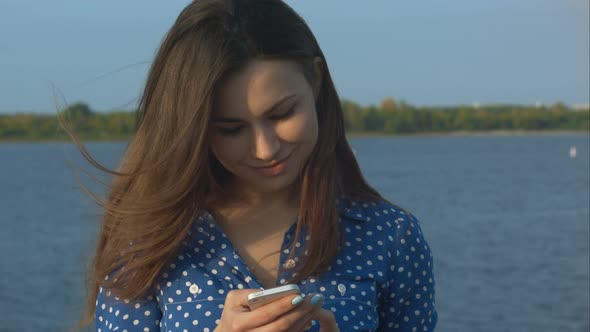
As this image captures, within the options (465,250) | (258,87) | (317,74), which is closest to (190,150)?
(258,87)

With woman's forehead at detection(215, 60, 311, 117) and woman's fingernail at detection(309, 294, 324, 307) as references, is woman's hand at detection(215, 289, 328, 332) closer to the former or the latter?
woman's fingernail at detection(309, 294, 324, 307)

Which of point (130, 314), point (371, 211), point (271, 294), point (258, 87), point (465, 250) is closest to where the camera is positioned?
point (271, 294)

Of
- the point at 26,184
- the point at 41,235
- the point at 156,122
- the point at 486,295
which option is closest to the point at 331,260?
the point at 156,122

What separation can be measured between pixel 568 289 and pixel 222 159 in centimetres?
1338

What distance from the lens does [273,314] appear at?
1722 millimetres

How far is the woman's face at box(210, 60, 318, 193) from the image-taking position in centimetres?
198

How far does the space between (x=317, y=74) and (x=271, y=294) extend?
0.58 m

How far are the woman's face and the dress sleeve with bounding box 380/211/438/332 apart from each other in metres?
0.29

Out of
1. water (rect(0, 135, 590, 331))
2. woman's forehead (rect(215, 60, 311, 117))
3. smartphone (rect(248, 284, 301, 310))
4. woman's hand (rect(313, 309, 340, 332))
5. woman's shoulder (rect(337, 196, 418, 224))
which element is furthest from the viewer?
water (rect(0, 135, 590, 331))

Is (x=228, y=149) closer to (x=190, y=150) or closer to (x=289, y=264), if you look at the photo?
(x=190, y=150)

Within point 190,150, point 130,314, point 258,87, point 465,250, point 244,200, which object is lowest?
point 465,250

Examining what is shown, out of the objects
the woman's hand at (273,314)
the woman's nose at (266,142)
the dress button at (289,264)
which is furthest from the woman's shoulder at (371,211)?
the woman's hand at (273,314)

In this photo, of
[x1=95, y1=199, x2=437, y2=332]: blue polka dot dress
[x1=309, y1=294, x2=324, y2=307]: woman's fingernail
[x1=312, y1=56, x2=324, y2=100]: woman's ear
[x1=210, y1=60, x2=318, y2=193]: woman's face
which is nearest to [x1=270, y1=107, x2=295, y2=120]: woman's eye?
[x1=210, y1=60, x2=318, y2=193]: woman's face

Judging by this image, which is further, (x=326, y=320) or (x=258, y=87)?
(x=258, y=87)
